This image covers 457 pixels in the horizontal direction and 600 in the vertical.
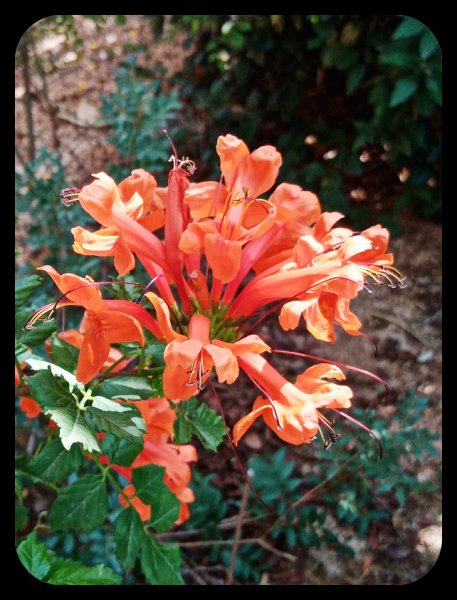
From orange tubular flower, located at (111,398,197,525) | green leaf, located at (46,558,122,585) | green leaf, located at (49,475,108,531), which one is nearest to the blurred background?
orange tubular flower, located at (111,398,197,525)

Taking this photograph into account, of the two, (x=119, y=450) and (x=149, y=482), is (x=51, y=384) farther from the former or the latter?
(x=149, y=482)

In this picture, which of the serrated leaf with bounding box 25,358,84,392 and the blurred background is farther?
the blurred background

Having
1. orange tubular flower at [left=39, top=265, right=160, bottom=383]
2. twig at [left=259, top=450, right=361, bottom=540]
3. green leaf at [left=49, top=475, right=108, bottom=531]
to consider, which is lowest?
twig at [left=259, top=450, right=361, bottom=540]

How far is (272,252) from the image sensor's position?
1.21 meters

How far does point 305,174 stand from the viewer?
8.98ft

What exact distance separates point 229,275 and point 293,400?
231 mm

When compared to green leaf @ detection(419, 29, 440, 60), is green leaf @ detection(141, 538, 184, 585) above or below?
below

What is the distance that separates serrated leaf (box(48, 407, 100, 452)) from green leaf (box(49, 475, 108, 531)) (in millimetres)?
307

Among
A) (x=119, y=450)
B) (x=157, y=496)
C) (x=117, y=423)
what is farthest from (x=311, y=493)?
(x=117, y=423)

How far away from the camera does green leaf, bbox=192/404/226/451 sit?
1.22m

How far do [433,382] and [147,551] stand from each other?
1807mm

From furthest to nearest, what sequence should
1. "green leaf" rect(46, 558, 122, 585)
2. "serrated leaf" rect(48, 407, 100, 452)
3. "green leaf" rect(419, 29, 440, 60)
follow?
"green leaf" rect(419, 29, 440, 60) → "green leaf" rect(46, 558, 122, 585) → "serrated leaf" rect(48, 407, 100, 452)

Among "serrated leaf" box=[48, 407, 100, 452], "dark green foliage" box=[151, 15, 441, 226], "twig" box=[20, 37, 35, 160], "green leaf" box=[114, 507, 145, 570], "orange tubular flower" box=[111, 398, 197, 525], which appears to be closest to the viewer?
"serrated leaf" box=[48, 407, 100, 452]

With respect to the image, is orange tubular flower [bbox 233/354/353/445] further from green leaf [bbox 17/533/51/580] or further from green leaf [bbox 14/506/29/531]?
green leaf [bbox 14/506/29/531]
